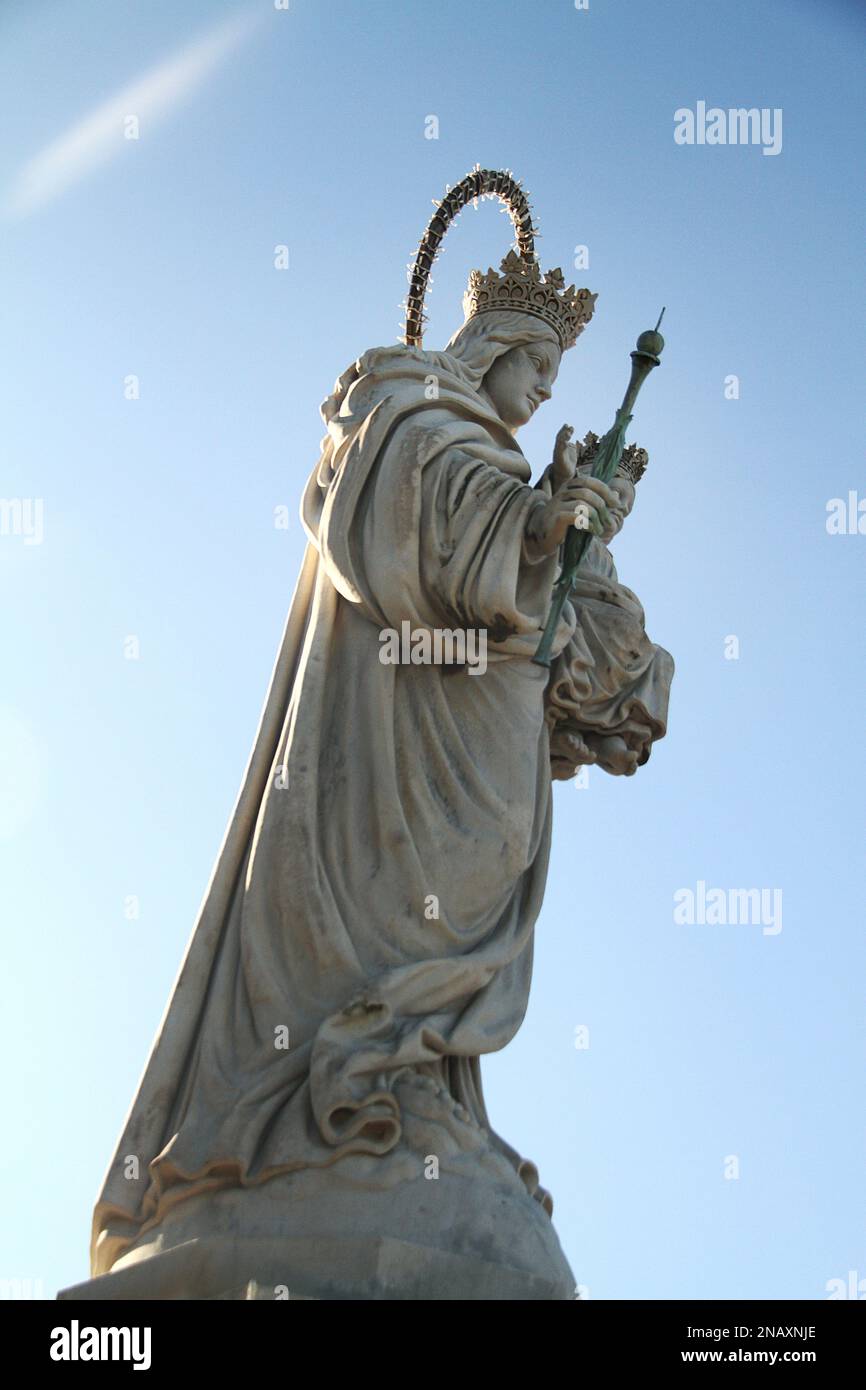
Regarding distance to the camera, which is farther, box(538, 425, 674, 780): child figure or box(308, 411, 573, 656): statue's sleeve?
box(538, 425, 674, 780): child figure

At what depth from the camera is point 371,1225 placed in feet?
31.6

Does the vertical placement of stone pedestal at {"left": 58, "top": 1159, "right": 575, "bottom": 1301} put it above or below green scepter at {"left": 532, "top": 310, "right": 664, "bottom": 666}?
below

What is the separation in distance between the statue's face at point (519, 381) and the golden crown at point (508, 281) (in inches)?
5.7

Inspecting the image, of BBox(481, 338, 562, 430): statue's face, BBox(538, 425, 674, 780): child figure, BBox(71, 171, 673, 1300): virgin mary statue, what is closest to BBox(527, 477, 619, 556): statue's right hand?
BBox(71, 171, 673, 1300): virgin mary statue

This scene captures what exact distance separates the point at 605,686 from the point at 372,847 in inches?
60.0

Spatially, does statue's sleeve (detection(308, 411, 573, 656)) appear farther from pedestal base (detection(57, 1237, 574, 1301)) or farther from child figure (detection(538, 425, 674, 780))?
pedestal base (detection(57, 1237, 574, 1301))

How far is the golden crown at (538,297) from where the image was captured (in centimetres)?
1223

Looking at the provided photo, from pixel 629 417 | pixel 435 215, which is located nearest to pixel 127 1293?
pixel 629 417

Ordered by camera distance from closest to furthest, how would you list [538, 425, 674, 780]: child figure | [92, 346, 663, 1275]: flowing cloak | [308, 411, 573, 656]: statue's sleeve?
[92, 346, 663, 1275]: flowing cloak → [308, 411, 573, 656]: statue's sleeve → [538, 425, 674, 780]: child figure

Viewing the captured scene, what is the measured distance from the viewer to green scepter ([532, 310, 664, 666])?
1098 centimetres

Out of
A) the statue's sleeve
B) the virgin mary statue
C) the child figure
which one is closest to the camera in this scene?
the virgin mary statue

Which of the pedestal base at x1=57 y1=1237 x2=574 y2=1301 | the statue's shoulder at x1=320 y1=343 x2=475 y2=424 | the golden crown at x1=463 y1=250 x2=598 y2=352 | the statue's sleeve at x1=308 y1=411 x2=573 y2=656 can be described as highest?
the golden crown at x1=463 y1=250 x2=598 y2=352

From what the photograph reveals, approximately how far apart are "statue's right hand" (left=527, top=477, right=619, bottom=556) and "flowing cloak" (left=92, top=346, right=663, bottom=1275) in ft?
0.35

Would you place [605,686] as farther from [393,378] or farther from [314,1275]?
[314,1275]
